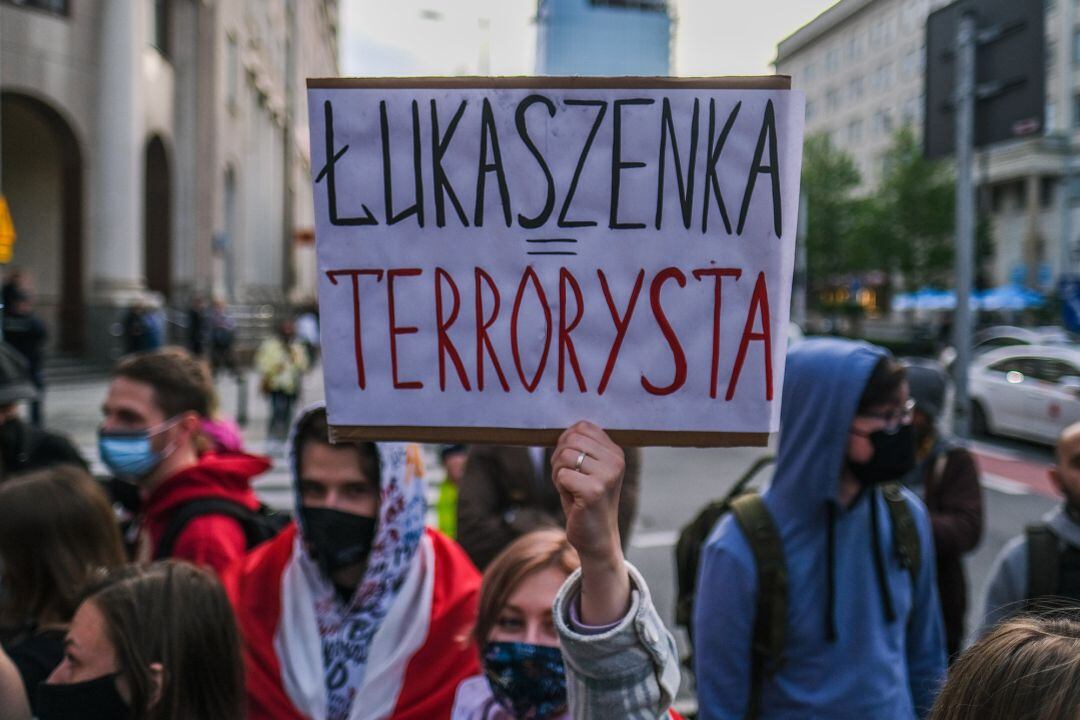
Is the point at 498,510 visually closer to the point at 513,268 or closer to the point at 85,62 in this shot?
the point at 513,268

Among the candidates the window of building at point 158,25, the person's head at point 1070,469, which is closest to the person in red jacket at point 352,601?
the person's head at point 1070,469

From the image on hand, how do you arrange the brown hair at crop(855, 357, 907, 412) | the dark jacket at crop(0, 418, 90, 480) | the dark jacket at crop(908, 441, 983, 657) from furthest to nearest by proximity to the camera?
the dark jacket at crop(0, 418, 90, 480)
the dark jacket at crop(908, 441, 983, 657)
the brown hair at crop(855, 357, 907, 412)

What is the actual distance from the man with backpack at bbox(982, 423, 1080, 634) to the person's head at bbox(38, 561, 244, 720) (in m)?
2.11

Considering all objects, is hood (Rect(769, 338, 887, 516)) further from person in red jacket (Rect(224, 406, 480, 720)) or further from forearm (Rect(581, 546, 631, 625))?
forearm (Rect(581, 546, 631, 625))

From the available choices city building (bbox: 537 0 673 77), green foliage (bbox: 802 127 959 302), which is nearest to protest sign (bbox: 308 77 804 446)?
city building (bbox: 537 0 673 77)

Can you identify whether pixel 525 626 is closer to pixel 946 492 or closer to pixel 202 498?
pixel 202 498

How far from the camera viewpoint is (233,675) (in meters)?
2.02

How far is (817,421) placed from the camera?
2510mm

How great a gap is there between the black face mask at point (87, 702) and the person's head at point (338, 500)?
690 millimetres

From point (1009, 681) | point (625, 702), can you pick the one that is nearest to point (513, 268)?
point (625, 702)

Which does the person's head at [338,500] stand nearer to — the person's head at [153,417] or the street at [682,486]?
the person's head at [153,417]

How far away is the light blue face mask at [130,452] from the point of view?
313cm

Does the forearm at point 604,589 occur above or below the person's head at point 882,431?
below

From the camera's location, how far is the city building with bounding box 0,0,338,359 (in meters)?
18.6
